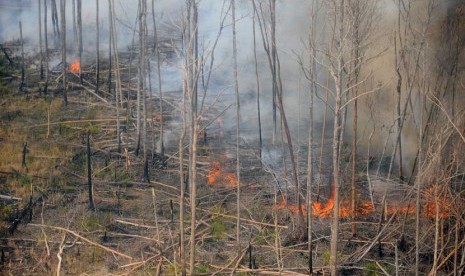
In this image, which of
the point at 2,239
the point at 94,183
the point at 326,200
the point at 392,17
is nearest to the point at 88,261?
the point at 2,239

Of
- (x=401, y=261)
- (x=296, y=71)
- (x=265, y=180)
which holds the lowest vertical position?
(x=401, y=261)

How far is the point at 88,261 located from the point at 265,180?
255 inches

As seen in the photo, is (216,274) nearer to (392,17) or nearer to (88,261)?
(88,261)

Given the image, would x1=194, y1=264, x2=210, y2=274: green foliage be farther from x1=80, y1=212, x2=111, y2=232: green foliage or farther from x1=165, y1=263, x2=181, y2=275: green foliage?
x1=80, y1=212, x2=111, y2=232: green foliage

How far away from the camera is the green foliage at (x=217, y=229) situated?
49.0 feet

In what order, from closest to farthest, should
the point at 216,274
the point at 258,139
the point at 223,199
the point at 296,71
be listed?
the point at 216,274 < the point at 223,199 < the point at 258,139 < the point at 296,71

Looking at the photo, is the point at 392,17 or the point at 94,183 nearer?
the point at 94,183

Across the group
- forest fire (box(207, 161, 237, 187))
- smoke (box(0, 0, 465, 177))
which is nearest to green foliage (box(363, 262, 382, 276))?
smoke (box(0, 0, 465, 177))

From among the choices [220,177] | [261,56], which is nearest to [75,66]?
[261,56]

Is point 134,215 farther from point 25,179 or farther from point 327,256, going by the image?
point 327,256

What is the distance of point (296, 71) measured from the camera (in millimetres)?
23703

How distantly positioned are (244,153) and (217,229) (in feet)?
16.4

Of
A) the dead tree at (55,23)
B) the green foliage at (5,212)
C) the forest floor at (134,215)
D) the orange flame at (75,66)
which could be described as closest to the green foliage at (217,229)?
the forest floor at (134,215)

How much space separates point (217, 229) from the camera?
1522 cm
